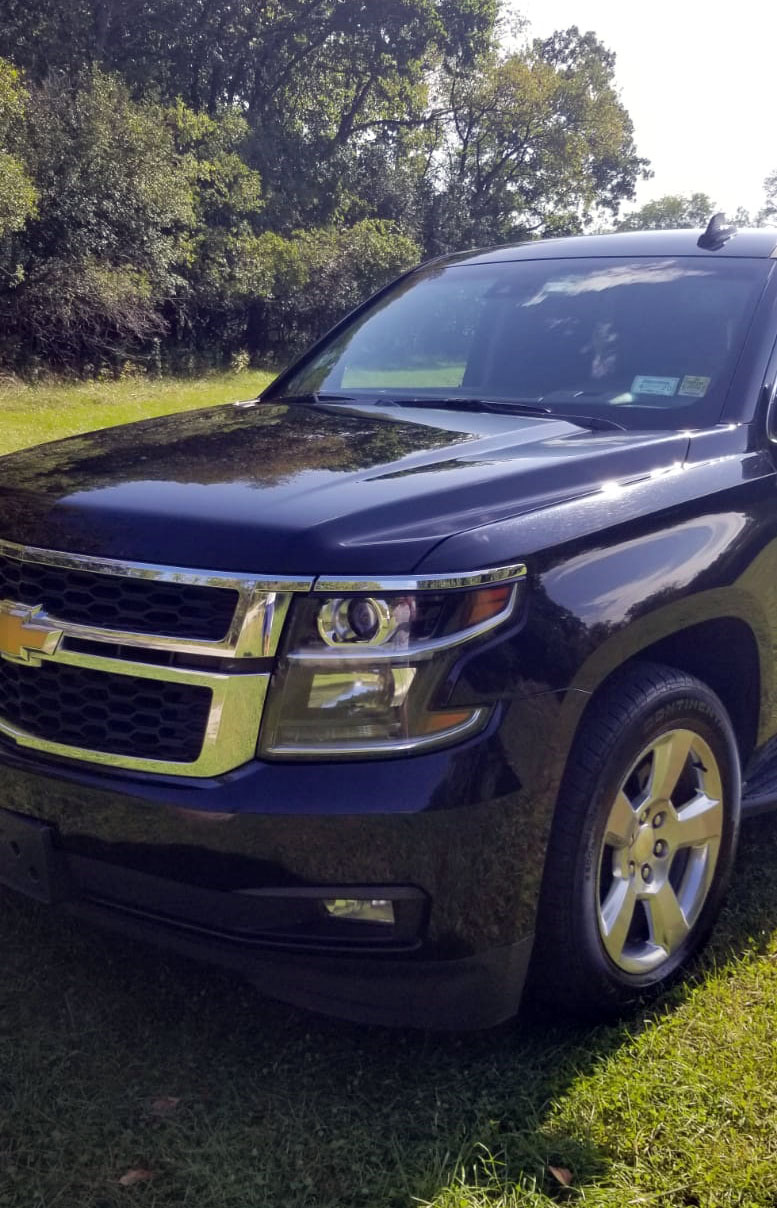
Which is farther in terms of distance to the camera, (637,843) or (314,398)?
(314,398)

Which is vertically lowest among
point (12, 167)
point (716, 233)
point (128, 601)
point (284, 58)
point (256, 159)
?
point (128, 601)

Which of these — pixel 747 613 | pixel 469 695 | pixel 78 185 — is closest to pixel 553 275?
pixel 747 613

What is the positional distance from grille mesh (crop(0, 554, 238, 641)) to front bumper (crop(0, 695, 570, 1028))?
290mm

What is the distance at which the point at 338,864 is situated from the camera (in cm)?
195

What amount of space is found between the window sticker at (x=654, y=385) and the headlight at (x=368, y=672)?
1356mm

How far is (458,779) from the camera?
1.94 m

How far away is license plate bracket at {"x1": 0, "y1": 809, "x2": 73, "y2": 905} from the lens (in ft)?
7.09

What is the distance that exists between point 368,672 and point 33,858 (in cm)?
85

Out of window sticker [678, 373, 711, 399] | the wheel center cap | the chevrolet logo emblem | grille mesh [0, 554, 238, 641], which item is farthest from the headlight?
window sticker [678, 373, 711, 399]

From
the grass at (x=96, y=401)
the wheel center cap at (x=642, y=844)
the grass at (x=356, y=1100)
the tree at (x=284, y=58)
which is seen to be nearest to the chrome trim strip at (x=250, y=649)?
the wheel center cap at (x=642, y=844)

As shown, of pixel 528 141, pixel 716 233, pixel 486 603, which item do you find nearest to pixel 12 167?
pixel 716 233

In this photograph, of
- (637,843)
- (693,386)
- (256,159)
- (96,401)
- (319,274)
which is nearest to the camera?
(637,843)

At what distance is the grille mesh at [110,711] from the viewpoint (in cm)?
201

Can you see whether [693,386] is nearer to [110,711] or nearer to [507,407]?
[507,407]
